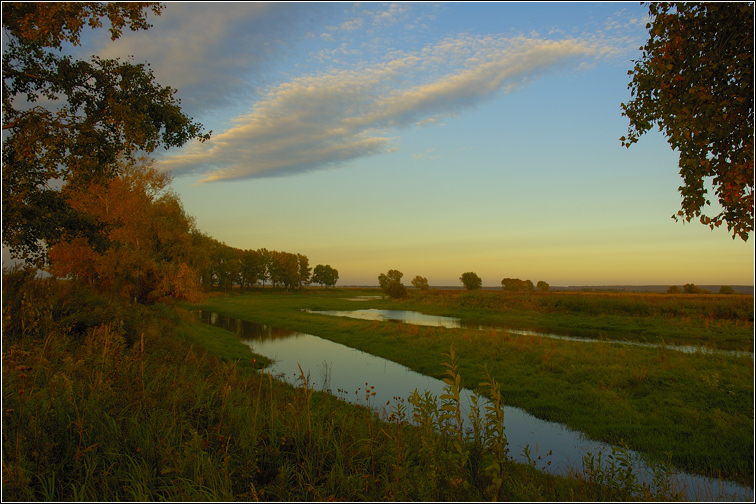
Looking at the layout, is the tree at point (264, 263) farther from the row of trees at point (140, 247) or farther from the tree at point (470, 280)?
the row of trees at point (140, 247)

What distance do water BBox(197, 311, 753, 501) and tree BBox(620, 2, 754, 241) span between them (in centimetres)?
418

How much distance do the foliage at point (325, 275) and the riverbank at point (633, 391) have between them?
125 m

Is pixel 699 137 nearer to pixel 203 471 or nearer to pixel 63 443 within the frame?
pixel 203 471

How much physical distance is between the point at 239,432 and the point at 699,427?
11.7 m

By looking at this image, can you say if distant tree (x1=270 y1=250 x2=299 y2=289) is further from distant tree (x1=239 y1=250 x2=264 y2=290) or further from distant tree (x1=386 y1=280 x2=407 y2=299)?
distant tree (x1=386 y1=280 x2=407 y2=299)

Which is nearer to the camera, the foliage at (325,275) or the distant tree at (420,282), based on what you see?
the distant tree at (420,282)

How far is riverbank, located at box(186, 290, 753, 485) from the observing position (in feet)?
31.6

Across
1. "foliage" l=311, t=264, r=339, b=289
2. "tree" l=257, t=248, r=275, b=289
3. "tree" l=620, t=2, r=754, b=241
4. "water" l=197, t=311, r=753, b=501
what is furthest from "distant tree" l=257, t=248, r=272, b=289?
"tree" l=620, t=2, r=754, b=241

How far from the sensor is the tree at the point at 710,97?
5.61m

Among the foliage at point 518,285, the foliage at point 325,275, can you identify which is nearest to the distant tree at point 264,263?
the foliage at point 325,275

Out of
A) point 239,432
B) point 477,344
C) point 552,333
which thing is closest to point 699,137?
point 239,432

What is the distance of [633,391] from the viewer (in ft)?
44.8

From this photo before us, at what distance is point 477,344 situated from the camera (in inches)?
872

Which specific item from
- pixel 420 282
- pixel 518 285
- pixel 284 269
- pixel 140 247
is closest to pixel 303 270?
pixel 284 269
